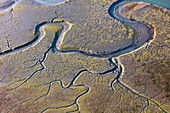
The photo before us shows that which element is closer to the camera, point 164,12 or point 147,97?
point 147,97

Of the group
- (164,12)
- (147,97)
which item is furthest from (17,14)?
(147,97)

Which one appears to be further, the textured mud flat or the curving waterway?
the curving waterway

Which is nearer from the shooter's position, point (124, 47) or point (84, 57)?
point (84, 57)

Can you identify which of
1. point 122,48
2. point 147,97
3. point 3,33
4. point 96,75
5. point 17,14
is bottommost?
point 147,97

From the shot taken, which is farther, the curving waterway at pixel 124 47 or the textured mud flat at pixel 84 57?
the curving waterway at pixel 124 47

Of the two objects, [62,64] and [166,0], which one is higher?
[166,0]

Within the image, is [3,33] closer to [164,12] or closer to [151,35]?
[151,35]

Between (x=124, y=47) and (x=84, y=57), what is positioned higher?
(x=124, y=47)

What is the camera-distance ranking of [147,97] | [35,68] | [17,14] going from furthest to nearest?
[17,14]
[35,68]
[147,97]
